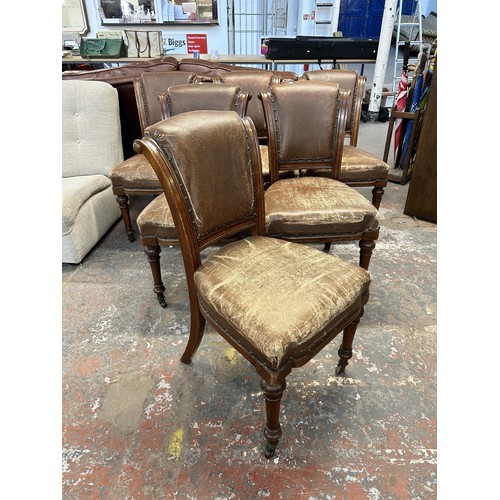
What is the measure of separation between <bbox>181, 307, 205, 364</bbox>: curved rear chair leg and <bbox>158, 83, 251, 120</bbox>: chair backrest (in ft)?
4.08

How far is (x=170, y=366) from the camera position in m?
1.40

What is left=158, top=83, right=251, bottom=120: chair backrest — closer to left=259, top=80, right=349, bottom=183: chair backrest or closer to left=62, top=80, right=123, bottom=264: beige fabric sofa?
left=259, top=80, right=349, bottom=183: chair backrest

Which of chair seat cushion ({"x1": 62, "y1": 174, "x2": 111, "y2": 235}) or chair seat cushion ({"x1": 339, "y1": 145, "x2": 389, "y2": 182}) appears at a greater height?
chair seat cushion ({"x1": 339, "y1": 145, "x2": 389, "y2": 182})

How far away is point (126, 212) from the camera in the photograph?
216 centimetres

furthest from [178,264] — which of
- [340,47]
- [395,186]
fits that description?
[340,47]

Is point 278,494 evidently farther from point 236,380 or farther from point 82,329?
point 82,329

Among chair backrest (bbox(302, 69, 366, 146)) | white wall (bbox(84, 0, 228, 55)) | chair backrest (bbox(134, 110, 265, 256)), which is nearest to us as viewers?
chair backrest (bbox(134, 110, 265, 256))

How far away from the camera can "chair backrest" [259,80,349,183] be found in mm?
1748

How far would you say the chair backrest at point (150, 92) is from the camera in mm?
2207

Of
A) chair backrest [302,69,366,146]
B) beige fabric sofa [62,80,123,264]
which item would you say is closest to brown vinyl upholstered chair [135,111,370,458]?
beige fabric sofa [62,80,123,264]

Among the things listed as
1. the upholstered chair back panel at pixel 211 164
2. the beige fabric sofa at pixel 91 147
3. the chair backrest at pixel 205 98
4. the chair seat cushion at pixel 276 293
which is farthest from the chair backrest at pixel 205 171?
the beige fabric sofa at pixel 91 147

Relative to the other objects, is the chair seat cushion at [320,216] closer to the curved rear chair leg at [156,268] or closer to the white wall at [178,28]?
the curved rear chair leg at [156,268]

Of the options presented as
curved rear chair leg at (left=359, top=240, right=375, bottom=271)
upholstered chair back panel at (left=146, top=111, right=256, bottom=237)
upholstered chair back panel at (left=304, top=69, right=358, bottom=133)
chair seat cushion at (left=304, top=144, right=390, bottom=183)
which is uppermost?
upholstered chair back panel at (left=304, top=69, right=358, bottom=133)

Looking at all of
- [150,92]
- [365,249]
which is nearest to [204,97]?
[150,92]
